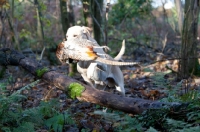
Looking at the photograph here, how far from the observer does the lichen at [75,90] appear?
5.18 metres

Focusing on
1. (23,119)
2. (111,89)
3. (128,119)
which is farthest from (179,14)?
(23,119)

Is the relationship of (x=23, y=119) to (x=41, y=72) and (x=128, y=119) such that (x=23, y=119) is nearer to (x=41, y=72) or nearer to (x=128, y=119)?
(x=128, y=119)

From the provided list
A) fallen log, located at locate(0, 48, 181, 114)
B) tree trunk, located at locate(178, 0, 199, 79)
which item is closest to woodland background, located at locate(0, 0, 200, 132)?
tree trunk, located at locate(178, 0, 199, 79)

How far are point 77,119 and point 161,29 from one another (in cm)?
1493

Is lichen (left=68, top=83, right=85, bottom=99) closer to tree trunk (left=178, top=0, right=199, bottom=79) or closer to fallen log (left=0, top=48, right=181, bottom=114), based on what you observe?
fallen log (left=0, top=48, right=181, bottom=114)

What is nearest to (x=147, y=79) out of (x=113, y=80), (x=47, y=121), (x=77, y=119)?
(x=113, y=80)

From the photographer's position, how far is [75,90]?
17.2ft

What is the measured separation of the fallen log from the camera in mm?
4363

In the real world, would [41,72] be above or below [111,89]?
above

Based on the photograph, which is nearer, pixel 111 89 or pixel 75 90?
pixel 75 90

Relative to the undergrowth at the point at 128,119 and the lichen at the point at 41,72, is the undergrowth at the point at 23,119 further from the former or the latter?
the lichen at the point at 41,72

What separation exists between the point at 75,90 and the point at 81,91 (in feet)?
0.45

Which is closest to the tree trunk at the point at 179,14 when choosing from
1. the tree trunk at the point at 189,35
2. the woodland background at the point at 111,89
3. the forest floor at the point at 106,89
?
the woodland background at the point at 111,89

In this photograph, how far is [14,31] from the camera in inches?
423
